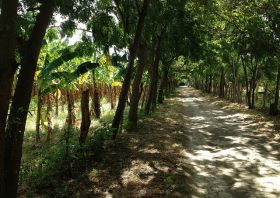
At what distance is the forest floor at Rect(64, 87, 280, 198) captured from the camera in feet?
27.7

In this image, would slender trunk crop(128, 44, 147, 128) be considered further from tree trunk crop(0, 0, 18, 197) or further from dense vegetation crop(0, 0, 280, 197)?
tree trunk crop(0, 0, 18, 197)

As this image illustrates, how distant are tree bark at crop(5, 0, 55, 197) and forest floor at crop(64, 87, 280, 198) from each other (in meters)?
2.17

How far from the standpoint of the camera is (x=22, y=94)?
Result: 21.3 feet

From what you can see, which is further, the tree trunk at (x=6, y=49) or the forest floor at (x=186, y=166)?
the forest floor at (x=186, y=166)

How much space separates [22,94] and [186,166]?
5804 millimetres

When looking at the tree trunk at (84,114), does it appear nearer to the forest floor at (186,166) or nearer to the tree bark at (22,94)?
the forest floor at (186,166)

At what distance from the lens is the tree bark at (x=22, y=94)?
6.48 meters

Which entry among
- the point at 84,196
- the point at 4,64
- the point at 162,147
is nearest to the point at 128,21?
the point at 162,147

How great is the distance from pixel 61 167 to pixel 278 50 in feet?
40.7

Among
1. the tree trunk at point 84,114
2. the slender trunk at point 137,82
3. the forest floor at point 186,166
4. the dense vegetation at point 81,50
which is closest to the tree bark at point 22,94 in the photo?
the dense vegetation at point 81,50

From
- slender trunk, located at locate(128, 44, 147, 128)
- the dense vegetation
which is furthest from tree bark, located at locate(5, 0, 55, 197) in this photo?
slender trunk, located at locate(128, 44, 147, 128)

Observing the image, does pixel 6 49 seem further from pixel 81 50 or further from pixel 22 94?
pixel 81 50

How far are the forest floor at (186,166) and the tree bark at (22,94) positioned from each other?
2168mm

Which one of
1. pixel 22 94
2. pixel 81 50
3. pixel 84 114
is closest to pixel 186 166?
pixel 84 114
